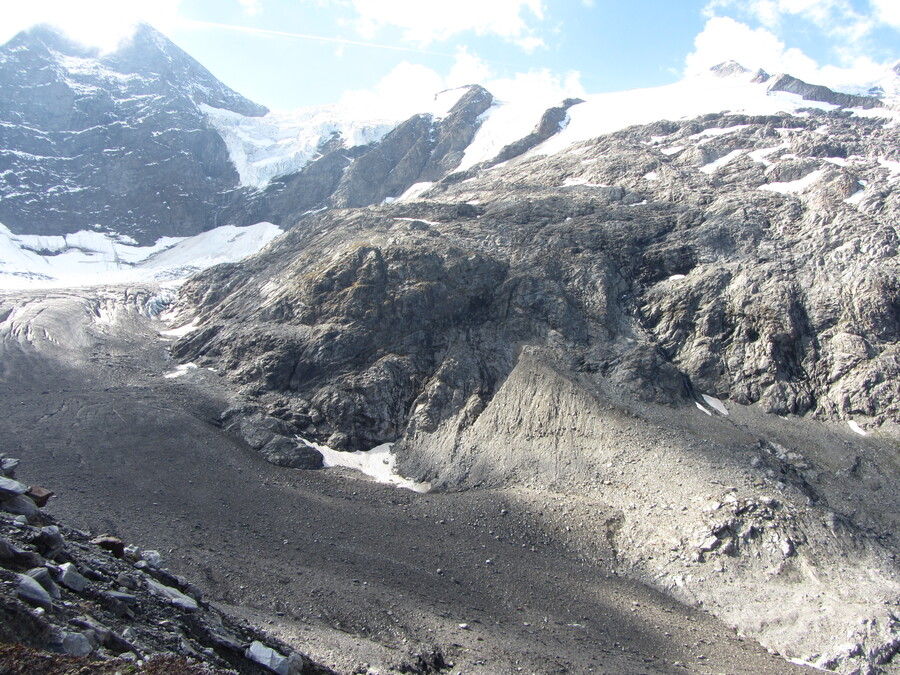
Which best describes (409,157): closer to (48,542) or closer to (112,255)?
(112,255)

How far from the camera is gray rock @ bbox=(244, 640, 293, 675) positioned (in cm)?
1436

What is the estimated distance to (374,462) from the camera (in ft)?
171

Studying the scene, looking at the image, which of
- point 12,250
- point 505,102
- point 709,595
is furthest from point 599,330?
point 12,250

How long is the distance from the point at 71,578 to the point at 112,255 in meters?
143

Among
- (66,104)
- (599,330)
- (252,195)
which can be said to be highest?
(66,104)

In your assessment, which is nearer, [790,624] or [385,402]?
[790,624]

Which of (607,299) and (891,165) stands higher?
(891,165)

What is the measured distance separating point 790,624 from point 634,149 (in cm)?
7750

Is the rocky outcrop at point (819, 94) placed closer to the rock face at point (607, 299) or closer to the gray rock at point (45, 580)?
the rock face at point (607, 299)

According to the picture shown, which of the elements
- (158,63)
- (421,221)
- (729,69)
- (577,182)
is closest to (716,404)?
(421,221)

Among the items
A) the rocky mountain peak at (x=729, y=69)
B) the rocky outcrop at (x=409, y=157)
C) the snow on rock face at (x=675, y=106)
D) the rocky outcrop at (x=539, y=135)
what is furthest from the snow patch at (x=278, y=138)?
the rocky mountain peak at (x=729, y=69)

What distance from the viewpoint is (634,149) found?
93312 millimetres

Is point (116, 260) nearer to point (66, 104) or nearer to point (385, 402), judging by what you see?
point (66, 104)

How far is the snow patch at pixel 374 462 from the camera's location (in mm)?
49225
